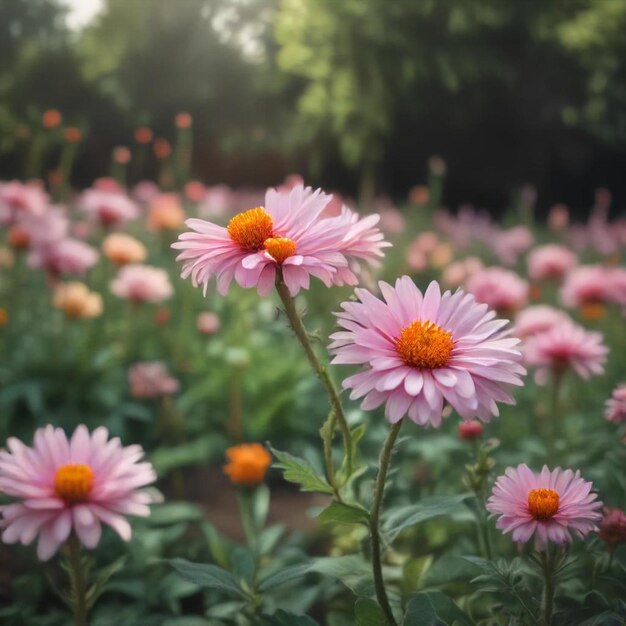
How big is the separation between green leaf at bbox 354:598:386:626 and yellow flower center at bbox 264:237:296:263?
445mm

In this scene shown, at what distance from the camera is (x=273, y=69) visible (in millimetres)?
7004

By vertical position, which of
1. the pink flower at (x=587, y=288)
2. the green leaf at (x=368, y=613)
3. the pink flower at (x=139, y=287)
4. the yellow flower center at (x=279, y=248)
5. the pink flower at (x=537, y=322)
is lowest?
the green leaf at (x=368, y=613)

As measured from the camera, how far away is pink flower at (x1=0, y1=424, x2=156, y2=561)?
2.67 ft

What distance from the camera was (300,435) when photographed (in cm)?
226

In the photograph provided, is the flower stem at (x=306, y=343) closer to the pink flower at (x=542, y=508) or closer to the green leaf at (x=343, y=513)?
the green leaf at (x=343, y=513)

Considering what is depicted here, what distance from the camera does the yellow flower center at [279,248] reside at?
0.85m

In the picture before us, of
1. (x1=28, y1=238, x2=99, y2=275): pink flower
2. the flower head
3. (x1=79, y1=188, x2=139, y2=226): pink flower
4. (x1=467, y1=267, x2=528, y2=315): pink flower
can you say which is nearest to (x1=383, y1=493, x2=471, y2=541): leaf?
the flower head

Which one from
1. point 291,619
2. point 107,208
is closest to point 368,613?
point 291,619

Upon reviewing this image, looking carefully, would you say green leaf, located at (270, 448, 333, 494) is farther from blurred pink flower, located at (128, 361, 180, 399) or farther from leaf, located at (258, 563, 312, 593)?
blurred pink flower, located at (128, 361, 180, 399)

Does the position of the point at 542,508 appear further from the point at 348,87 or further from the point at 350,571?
the point at 348,87

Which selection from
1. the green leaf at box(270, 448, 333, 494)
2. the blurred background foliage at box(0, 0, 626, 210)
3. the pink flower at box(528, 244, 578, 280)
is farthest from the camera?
the blurred background foliage at box(0, 0, 626, 210)

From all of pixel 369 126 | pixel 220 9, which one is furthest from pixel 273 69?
pixel 369 126

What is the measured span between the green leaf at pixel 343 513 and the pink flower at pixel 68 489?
217mm

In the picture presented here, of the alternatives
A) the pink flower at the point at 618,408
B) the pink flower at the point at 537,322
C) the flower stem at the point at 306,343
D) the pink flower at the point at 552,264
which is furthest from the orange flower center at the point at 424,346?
the pink flower at the point at 552,264
